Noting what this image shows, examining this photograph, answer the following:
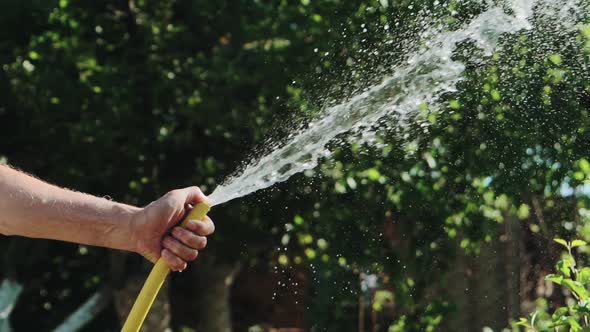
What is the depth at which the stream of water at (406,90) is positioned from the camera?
2844 millimetres

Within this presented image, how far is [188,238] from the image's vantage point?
2.00 metres

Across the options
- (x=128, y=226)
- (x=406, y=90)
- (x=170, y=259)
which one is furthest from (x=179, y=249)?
(x=406, y=90)

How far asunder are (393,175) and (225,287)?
195 cm

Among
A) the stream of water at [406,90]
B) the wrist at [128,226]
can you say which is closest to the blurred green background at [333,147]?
the stream of water at [406,90]

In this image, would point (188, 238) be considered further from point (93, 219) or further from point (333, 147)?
point (333, 147)

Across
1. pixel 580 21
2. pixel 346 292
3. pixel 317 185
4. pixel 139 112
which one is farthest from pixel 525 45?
pixel 139 112

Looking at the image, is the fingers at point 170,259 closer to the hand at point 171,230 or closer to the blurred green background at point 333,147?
the hand at point 171,230

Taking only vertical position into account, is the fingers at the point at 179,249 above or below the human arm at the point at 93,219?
below

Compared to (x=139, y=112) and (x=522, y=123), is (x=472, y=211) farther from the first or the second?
(x=139, y=112)

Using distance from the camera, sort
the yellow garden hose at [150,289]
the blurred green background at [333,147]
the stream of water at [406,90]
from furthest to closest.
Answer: the blurred green background at [333,147] → the stream of water at [406,90] → the yellow garden hose at [150,289]

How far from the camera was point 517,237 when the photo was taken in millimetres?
4062

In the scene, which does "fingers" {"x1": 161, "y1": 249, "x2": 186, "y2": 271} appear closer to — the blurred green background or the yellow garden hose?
the yellow garden hose

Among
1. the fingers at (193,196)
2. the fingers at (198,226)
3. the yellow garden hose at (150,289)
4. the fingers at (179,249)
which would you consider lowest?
the yellow garden hose at (150,289)

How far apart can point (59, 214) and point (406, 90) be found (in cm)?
145
